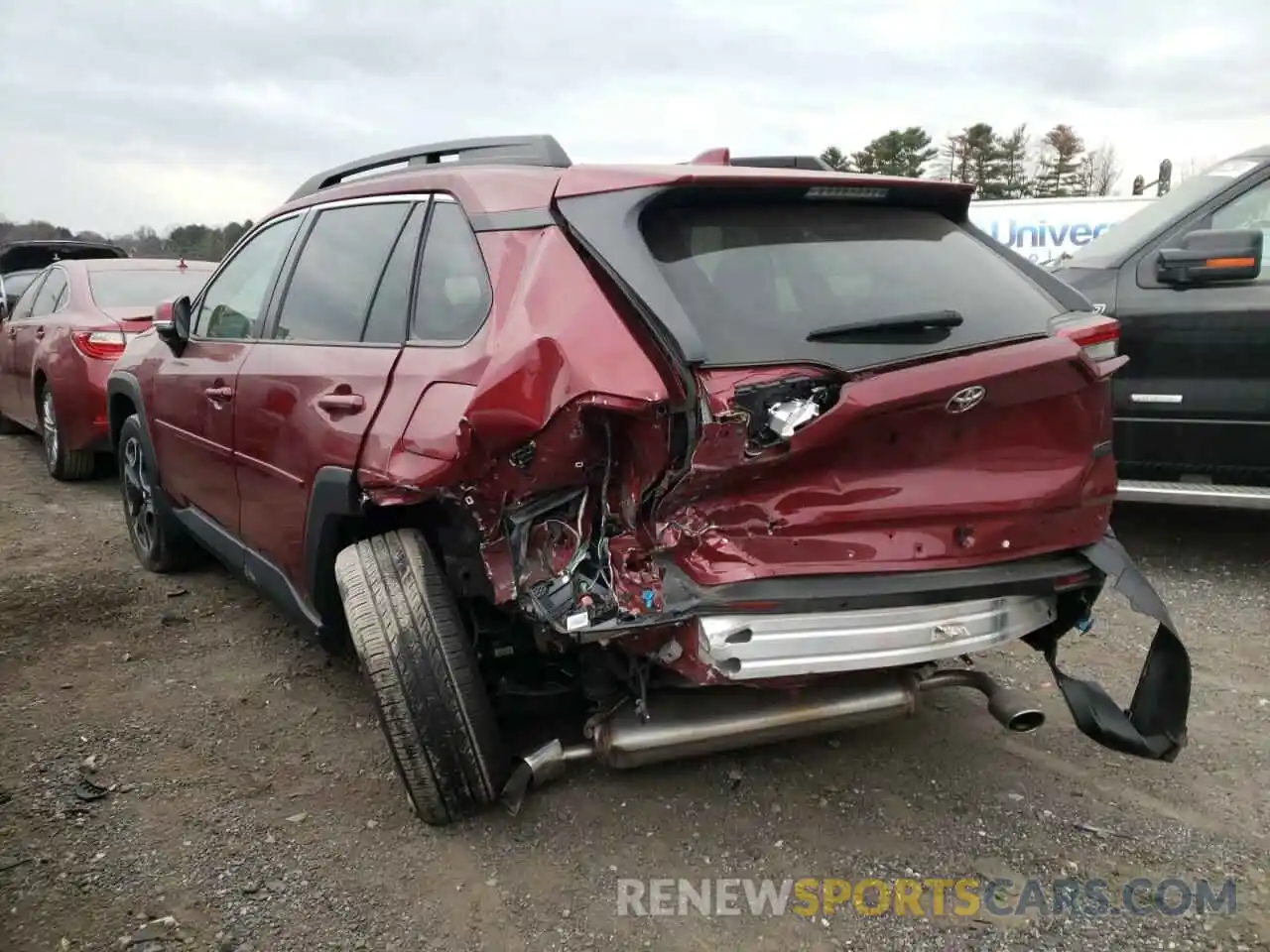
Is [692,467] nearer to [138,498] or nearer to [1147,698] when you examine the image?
[1147,698]

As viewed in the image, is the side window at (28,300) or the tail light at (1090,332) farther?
the side window at (28,300)

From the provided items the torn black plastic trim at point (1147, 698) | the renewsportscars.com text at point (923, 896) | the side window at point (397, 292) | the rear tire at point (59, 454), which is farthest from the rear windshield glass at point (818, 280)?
the rear tire at point (59, 454)

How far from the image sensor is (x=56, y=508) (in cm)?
620

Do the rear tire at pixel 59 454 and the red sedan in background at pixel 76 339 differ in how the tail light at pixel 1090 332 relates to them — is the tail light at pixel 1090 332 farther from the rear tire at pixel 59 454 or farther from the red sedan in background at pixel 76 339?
the rear tire at pixel 59 454

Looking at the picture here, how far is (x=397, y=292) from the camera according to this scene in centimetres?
295

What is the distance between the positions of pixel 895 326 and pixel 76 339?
5944 millimetres

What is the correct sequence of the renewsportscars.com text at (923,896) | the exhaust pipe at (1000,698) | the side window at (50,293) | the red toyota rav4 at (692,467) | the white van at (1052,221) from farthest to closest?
the white van at (1052,221), the side window at (50,293), the exhaust pipe at (1000,698), the renewsportscars.com text at (923,896), the red toyota rav4 at (692,467)

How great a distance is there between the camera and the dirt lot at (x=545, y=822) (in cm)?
235

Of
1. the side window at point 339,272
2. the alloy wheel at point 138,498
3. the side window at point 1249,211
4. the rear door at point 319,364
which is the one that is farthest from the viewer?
the alloy wheel at point 138,498

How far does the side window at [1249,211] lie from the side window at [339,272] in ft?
12.8

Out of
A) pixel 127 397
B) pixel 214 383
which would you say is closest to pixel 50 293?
pixel 127 397

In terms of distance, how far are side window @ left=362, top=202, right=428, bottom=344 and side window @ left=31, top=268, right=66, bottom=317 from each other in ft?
17.7

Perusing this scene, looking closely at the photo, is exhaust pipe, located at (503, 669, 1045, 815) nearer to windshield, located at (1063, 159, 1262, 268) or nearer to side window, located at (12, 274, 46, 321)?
windshield, located at (1063, 159, 1262, 268)

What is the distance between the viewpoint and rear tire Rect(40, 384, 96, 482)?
6758mm
